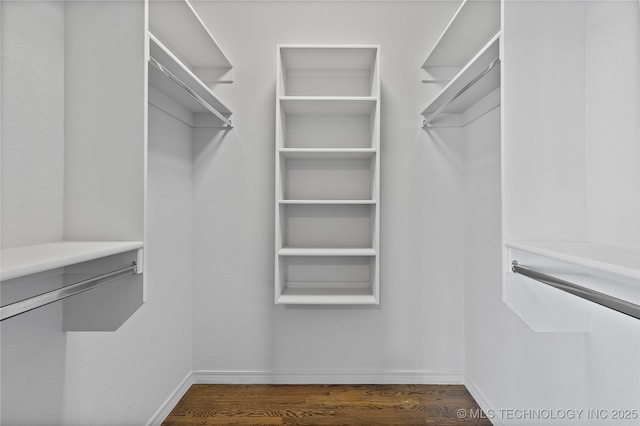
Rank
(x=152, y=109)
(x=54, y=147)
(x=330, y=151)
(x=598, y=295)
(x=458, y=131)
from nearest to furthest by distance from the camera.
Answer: (x=598, y=295) < (x=54, y=147) < (x=152, y=109) < (x=330, y=151) < (x=458, y=131)

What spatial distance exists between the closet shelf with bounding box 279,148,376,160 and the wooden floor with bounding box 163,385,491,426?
1.45 m

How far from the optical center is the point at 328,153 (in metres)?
2.11

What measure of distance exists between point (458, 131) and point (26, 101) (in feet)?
7.13

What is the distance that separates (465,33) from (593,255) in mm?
1347

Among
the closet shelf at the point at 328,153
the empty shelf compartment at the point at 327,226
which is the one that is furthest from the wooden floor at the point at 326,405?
the closet shelf at the point at 328,153

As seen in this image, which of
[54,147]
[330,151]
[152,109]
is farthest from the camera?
[330,151]

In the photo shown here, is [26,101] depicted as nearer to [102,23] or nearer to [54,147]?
[54,147]

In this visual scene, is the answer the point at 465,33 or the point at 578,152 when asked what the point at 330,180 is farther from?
the point at 578,152

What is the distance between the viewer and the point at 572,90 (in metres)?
1.24

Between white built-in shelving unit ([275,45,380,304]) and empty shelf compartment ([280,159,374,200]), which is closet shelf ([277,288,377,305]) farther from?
empty shelf compartment ([280,159,374,200])

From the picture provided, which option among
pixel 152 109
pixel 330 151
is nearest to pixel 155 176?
pixel 152 109

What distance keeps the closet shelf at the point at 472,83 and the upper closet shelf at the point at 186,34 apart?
1.26m

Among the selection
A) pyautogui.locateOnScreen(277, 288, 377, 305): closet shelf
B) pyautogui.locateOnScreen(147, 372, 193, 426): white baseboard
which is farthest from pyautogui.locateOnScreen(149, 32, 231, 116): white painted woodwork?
pyautogui.locateOnScreen(147, 372, 193, 426): white baseboard

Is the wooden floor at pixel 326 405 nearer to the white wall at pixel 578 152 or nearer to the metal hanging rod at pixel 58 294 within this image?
the white wall at pixel 578 152
